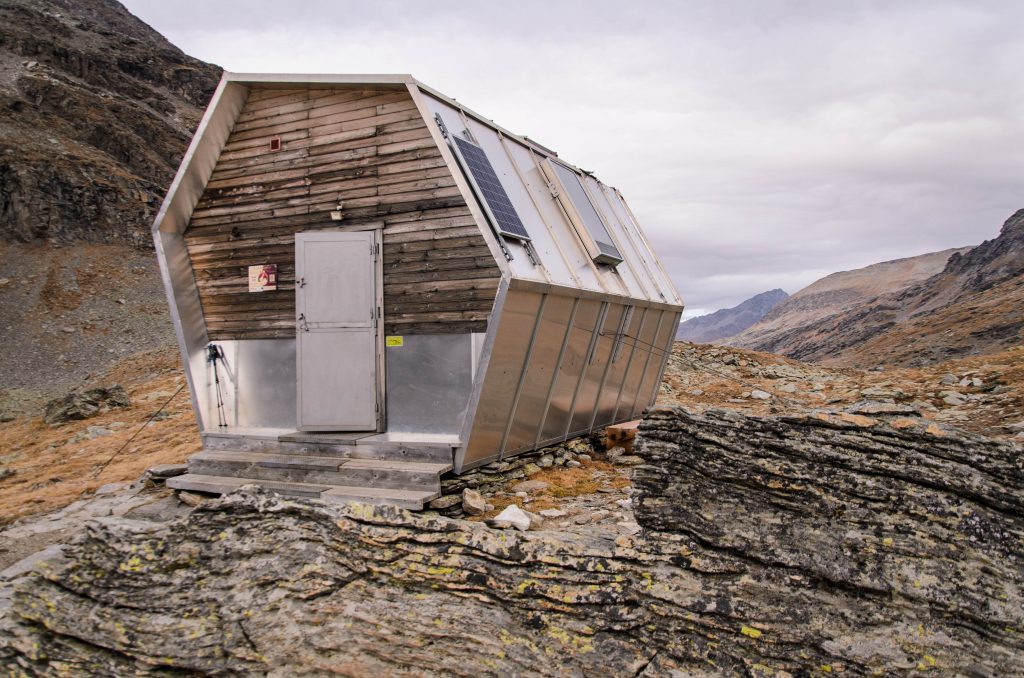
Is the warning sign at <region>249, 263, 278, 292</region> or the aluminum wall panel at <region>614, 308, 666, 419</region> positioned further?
the aluminum wall panel at <region>614, 308, 666, 419</region>

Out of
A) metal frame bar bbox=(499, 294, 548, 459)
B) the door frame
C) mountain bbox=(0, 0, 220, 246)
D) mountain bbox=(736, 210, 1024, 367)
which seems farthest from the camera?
mountain bbox=(736, 210, 1024, 367)

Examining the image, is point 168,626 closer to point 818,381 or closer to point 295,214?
point 295,214

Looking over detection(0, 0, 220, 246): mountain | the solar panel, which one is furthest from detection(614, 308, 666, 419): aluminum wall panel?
detection(0, 0, 220, 246): mountain

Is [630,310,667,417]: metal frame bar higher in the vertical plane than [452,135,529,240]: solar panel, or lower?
lower

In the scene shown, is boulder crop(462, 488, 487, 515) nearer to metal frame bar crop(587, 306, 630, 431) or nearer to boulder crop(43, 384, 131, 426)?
metal frame bar crop(587, 306, 630, 431)

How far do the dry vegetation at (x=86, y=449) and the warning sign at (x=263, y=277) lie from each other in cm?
413

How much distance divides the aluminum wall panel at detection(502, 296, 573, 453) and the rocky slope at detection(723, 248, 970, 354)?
147 m

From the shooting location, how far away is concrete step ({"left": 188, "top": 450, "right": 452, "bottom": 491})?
823 cm

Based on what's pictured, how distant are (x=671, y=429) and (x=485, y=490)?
3.67 m

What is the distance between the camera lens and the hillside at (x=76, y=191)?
30969 millimetres

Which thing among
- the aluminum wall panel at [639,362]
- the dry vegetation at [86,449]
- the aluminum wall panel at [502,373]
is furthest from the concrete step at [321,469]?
the aluminum wall panel at [639,362]

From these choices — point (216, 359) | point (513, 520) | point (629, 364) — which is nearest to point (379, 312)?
point (216, 359)

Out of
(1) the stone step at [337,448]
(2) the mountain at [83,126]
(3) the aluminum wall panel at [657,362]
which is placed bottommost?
(1) the stone step at [337,448]

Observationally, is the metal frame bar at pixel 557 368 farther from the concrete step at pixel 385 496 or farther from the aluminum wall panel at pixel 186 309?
the aluminum wall panel at pixel 186 309
